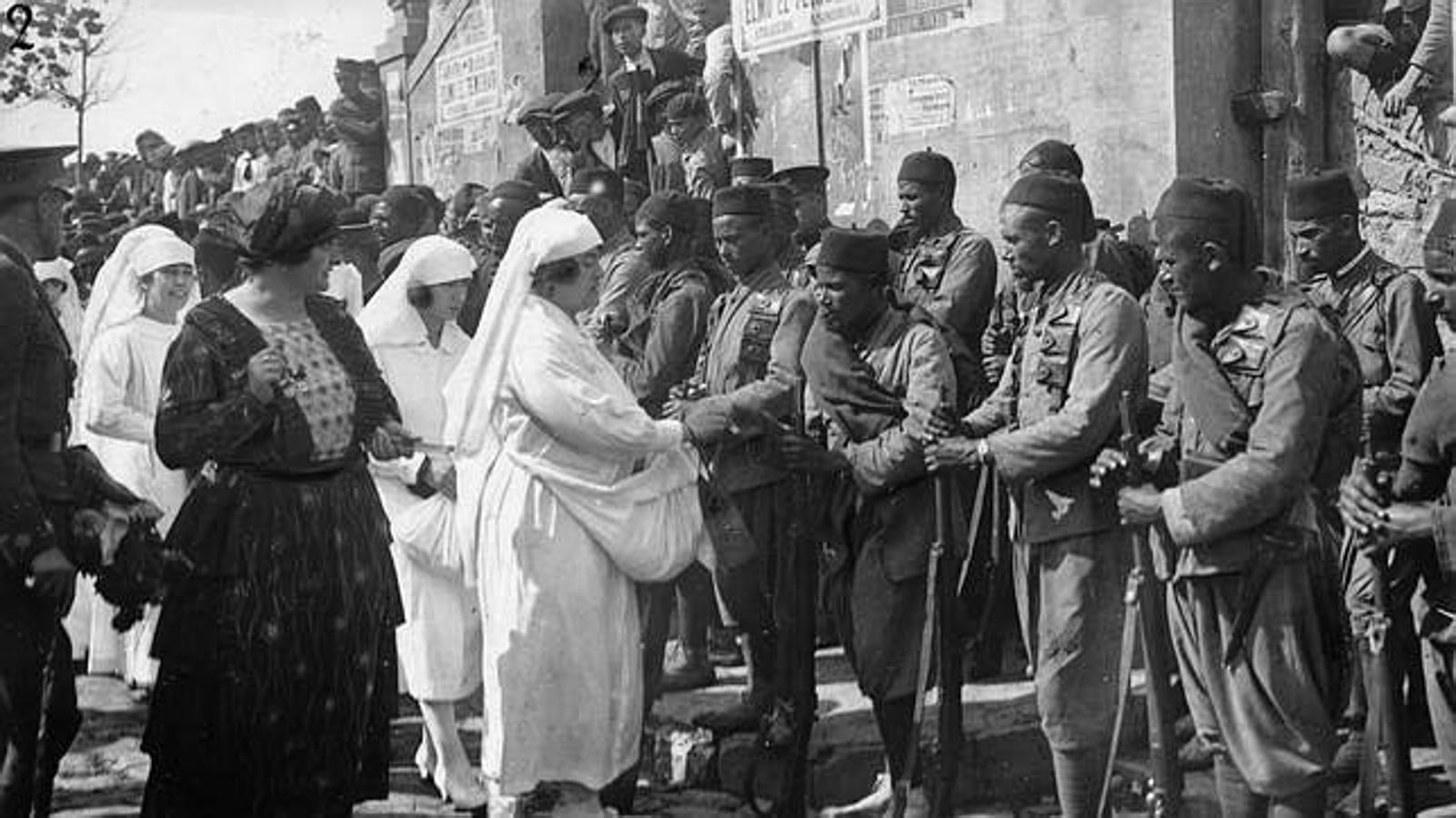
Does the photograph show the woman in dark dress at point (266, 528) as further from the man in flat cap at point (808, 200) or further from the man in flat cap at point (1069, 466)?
the man in flat cap at point (808, 200)

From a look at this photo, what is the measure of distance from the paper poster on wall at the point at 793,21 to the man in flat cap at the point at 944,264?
427cm

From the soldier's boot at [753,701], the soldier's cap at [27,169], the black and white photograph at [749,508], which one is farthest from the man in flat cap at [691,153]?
the soldier's cap at [27,169]

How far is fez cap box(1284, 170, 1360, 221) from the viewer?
20.4ft

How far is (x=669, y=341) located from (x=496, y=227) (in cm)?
257

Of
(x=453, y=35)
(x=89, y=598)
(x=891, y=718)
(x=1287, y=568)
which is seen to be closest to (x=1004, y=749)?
(x=891, y=718)

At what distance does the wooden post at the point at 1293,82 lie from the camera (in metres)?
9.91

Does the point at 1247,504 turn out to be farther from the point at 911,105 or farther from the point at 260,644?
the point at 911,105

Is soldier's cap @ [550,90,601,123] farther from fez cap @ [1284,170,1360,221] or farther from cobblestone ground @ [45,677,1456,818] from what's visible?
fez cap @ [1284,170,1360,221]

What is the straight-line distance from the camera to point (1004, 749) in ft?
21.9

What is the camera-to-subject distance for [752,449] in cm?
731

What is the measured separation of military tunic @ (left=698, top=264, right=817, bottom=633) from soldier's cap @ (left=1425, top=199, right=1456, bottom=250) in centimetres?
272

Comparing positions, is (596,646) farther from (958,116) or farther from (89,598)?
(958,116)

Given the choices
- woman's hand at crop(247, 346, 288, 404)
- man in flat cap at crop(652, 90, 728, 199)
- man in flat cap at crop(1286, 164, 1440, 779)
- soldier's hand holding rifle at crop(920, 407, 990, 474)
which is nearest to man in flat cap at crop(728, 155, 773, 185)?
man in flat cap at crop(652, 90, 728, 199)

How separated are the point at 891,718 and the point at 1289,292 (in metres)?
2.22
